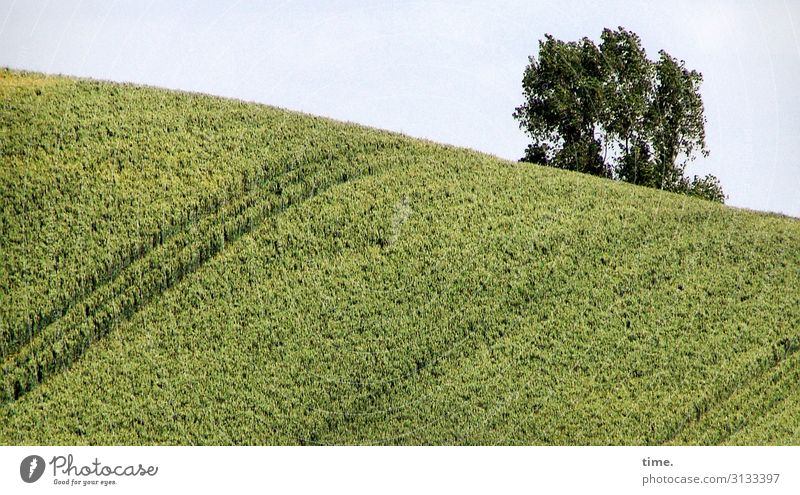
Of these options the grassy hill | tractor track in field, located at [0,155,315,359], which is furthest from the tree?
tractor track in field, located at [0,155,315,359]

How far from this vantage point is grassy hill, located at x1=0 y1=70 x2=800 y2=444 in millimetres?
12609

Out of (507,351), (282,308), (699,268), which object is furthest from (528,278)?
(282,308)

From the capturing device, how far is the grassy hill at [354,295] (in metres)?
12.6

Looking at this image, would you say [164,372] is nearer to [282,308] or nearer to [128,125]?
[282,308]

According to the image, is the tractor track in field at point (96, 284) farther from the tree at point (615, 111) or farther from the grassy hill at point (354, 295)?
the tree at point (615, 111)

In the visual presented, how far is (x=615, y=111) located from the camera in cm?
2036

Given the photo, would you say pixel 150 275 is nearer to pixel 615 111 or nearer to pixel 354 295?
pixel 354 295

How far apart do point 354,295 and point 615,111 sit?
9.14 meters

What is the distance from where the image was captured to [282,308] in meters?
14.2

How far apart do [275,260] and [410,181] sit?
12.7 ft

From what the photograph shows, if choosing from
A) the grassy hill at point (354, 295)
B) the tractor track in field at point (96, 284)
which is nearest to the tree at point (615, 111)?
the grassy hill at point (354, 295)

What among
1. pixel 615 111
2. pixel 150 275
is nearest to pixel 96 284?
pixel 150 275

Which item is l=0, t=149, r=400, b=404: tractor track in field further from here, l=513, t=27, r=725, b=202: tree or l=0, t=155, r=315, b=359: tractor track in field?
l=513, t=27, r=725, b=202: tree

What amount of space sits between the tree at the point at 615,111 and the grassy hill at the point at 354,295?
6.80 feet
